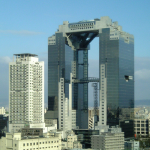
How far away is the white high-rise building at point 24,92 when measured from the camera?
13100 cm

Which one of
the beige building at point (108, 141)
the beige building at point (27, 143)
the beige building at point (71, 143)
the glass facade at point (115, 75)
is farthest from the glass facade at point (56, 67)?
the beige building at point (27, 143)

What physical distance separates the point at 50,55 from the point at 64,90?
11.3 m

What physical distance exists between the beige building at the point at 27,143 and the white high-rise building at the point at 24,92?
3184 centimetres

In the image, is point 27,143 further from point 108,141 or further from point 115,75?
point 115,75

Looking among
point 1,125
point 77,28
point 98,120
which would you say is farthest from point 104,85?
point 1,125

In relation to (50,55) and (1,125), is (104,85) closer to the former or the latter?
(50,55)

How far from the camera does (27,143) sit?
308 feet

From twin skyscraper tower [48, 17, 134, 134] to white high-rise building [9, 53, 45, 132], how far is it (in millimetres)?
6850

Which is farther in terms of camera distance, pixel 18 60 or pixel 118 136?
pixel 18 60

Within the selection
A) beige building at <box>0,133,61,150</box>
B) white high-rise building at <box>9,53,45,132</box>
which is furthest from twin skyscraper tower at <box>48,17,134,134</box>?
beige building at <box>0,133,61,150</box>

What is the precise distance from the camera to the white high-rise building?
430 ft

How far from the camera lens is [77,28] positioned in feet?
454

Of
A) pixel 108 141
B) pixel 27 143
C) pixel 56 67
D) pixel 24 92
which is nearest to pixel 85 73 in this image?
pixel 56 67

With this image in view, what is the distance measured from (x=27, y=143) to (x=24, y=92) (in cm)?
3866
